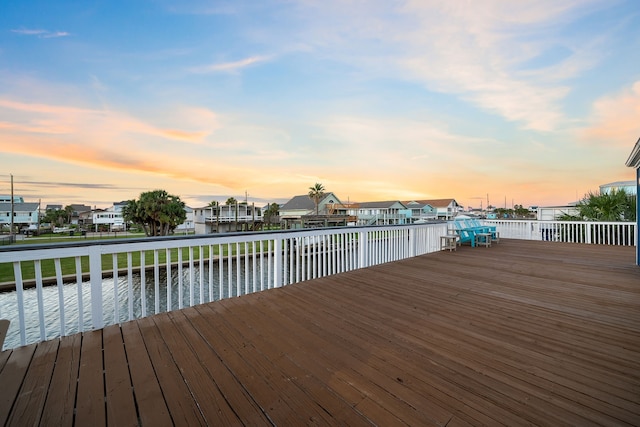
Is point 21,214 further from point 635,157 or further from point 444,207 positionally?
point 444,207

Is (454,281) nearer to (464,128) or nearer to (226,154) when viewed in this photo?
(464,128)

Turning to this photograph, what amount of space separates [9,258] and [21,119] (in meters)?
9.48

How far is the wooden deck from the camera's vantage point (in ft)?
4.50

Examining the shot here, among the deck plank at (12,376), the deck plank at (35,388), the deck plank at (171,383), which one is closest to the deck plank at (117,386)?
the deck plank at (171,383)

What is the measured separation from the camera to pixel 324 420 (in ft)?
4.32

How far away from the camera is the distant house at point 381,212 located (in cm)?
3894

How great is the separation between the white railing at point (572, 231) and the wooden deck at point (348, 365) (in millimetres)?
7252

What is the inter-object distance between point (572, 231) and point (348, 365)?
11482mm

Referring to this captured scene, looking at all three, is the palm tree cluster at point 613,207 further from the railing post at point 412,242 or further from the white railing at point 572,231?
the railing post at point 412,242

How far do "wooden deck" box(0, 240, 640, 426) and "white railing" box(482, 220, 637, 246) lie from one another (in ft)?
23.8

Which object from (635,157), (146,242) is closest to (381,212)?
(635,157)

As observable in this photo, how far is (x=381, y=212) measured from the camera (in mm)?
42031

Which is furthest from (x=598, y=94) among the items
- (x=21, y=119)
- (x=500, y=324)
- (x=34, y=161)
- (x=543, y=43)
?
(x=34, y=161)

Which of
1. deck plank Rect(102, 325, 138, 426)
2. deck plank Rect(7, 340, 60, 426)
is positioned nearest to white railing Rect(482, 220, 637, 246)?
deck plank Rect(102, 325, 138, 426)
